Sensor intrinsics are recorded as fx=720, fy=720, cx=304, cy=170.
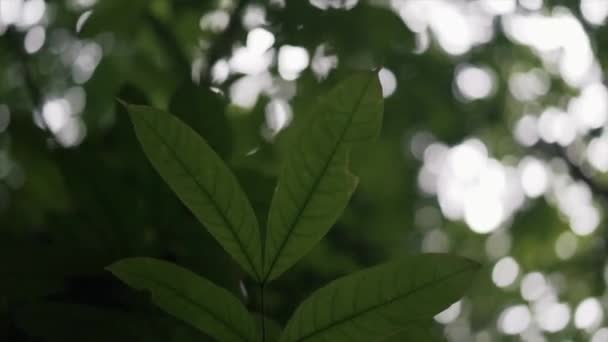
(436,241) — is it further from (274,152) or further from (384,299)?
(384,299)

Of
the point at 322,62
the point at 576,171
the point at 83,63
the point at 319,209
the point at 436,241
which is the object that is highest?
the point at 319,209

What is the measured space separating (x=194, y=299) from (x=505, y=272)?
1454 millimetres

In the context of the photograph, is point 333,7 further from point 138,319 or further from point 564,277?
point 564,277

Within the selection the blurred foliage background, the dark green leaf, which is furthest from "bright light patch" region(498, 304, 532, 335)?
the dark green leaf

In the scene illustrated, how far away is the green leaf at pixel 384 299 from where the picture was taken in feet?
1.90

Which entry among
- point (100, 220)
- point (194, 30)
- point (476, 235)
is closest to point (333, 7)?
point (194, 30)

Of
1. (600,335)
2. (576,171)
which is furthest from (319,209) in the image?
(576,171)

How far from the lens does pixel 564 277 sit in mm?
1786

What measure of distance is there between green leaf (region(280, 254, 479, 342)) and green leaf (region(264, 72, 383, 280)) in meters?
0.05

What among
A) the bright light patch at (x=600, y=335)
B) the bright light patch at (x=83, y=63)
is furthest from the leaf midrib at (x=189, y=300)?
the bright light patch at (x=83, y=63)

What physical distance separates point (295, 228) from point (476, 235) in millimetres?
1467

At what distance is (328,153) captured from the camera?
581 millimetres

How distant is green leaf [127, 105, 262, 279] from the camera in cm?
58

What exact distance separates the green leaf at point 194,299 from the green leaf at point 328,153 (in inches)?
3.5
